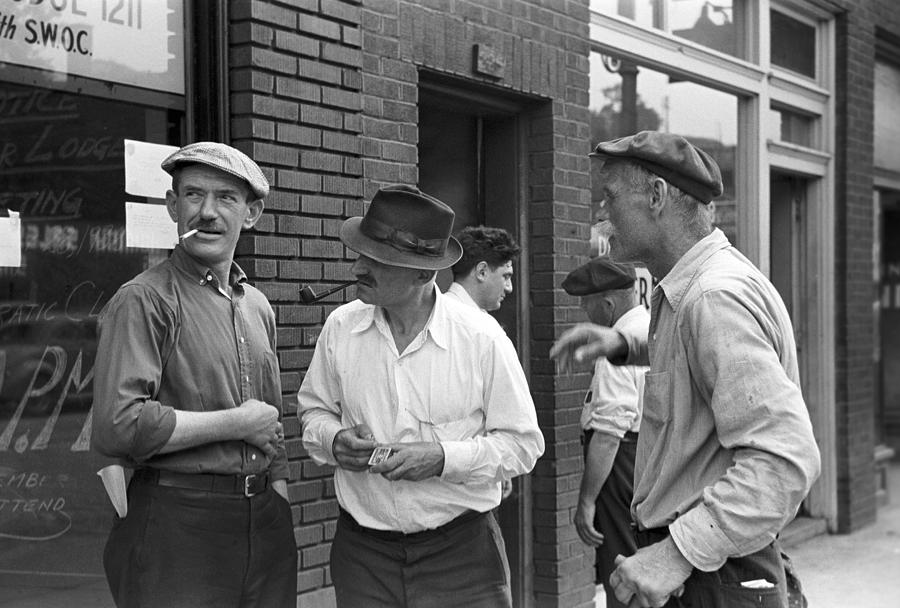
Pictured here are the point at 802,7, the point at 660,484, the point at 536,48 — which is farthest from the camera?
the point at 802,7

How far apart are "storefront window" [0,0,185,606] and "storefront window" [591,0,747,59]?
341 centimetres

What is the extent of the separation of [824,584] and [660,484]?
5.50 meters

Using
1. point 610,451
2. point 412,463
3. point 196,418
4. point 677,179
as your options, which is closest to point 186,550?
point 196,418

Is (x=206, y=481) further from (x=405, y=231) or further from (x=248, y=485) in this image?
(x=405, y=231)

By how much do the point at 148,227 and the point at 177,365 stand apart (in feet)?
3.93

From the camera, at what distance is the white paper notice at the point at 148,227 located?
14.3 feet

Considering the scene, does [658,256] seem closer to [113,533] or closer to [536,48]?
[113,533]

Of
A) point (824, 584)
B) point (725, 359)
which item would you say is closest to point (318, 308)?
point (725, 359)

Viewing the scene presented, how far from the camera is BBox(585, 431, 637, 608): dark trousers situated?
17.2 feet

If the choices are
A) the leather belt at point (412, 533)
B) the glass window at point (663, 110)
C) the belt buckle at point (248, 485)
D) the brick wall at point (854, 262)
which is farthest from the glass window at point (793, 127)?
the belt buckle at point (248, 485)

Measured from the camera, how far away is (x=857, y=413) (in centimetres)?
988

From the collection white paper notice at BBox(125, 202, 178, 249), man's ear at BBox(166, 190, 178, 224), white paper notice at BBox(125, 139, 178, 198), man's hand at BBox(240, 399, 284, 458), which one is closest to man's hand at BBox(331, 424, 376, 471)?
man's hand at BBox(240, 399, 284, 458)

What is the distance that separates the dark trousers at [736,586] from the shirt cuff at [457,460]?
0.84 meters

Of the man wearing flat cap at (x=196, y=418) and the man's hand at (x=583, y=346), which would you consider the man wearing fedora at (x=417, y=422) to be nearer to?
the man wearing flat cap at (x=196, y=418)
